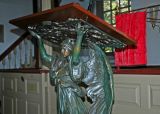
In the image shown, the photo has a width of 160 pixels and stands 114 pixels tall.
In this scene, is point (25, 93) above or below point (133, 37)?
below

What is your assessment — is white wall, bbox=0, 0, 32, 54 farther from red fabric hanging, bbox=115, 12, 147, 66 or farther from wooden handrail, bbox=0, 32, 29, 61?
red fabric hanging, bbox=115, 12, 147, 66

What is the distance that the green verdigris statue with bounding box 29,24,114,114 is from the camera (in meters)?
1.93

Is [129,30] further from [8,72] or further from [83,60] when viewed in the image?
[8,72]

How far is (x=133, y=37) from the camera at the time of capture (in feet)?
9.34

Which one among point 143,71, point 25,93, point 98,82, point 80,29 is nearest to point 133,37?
point 143,71

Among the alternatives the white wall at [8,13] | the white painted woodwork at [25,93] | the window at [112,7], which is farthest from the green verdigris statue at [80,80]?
the white wall at [8,13]

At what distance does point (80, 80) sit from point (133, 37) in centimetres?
109

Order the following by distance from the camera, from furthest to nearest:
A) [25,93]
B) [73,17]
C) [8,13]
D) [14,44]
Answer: [8,13] → [14,44] → [25,93] → [73,17]

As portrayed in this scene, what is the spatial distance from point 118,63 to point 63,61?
36.9 inches

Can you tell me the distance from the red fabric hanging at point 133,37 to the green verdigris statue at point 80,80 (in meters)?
0.68

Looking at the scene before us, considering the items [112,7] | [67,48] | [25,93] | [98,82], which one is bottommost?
[25,93]

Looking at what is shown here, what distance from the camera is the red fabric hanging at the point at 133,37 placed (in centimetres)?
275

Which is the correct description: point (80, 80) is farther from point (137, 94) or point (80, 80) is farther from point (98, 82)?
point (137, 94)

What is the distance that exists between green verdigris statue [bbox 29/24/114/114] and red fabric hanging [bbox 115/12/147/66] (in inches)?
26.9
